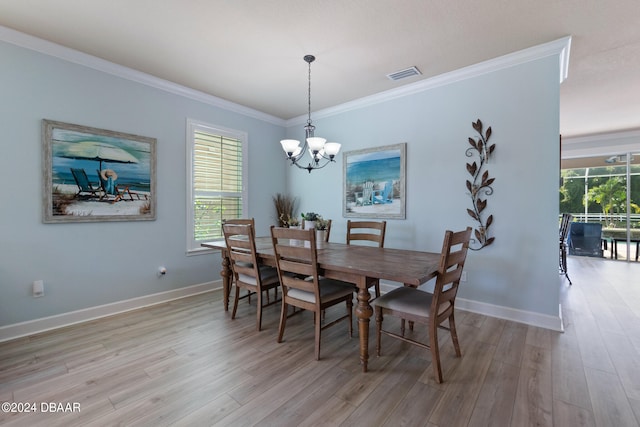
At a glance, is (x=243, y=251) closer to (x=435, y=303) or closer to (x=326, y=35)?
(x=435, y=303)

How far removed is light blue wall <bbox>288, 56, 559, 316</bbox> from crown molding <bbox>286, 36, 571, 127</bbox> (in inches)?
2.3

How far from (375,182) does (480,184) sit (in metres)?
1.29

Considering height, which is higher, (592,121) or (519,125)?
(592,121)

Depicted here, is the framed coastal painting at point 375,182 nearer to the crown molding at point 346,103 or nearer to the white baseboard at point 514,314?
the crown molding at point 346,103

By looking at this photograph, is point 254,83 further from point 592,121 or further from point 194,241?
point 592,121

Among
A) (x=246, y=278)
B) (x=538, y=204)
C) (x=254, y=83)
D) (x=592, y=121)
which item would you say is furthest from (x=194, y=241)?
(x=592, y=121)

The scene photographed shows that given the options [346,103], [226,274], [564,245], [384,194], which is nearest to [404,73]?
[346,103]

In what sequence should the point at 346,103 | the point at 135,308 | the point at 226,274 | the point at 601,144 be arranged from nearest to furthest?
Result: the point at 226,274 → the point at 135,308 → the point at 346,103 → the point at 601,144

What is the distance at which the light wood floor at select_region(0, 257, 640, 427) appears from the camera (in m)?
1.59

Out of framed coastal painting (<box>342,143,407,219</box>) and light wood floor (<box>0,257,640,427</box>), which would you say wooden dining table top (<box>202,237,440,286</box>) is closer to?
light wood floor (<box>0,257,640,427</box>)

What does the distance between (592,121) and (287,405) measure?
669 cm

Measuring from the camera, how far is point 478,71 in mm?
3074

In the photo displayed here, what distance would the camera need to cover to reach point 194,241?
151 inches

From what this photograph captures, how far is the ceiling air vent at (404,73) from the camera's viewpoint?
10.4 ft
